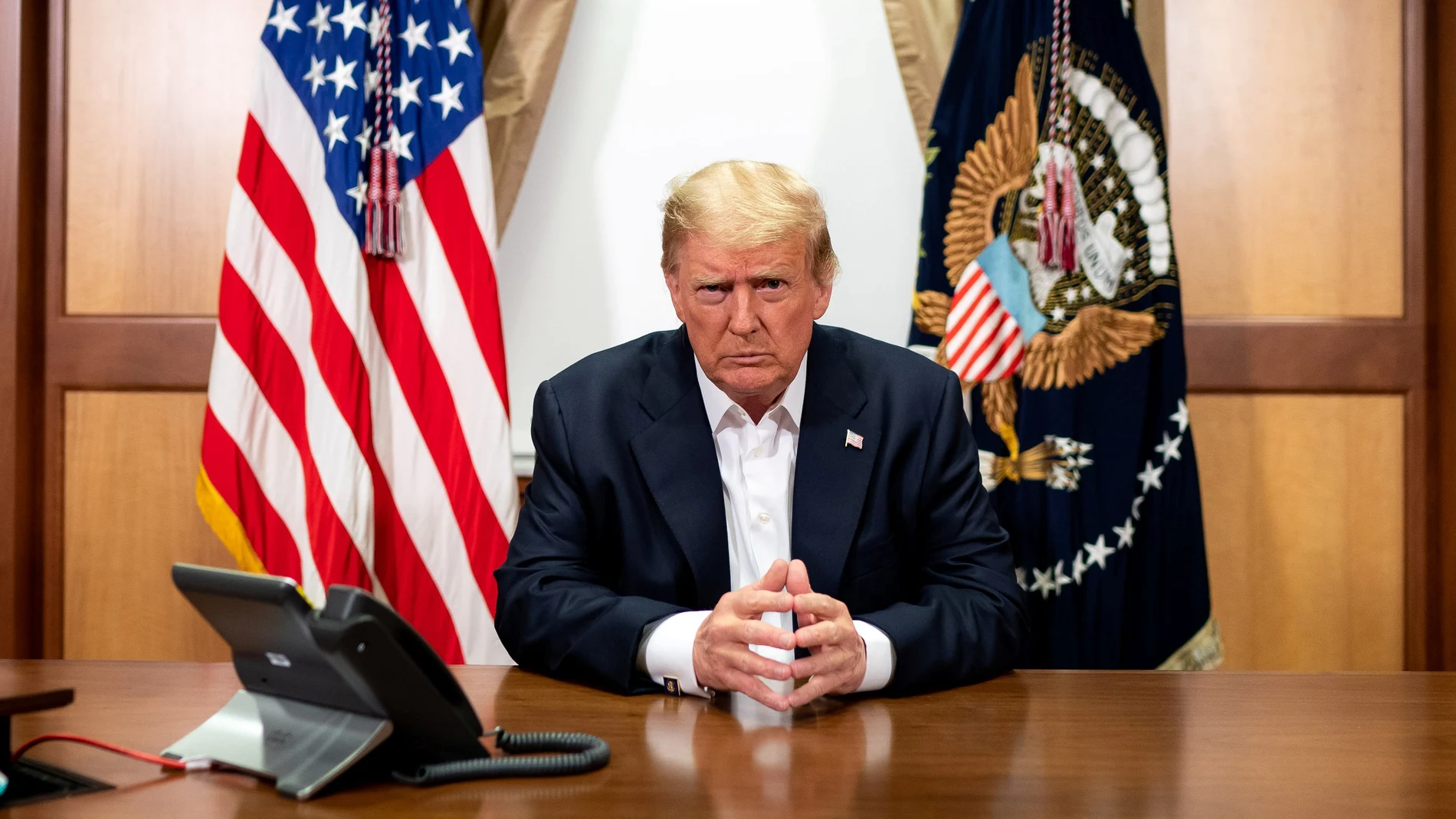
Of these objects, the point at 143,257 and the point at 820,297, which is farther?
the point at 143,257

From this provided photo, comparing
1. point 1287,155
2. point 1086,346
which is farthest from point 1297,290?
point 1086,346

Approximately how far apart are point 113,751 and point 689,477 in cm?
86

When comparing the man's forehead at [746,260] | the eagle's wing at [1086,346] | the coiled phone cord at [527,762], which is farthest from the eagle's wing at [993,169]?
the coiled phone cord at [527,762]

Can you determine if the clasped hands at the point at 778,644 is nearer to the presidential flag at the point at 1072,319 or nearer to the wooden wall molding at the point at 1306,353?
the presidential flag at the point at 1072,319

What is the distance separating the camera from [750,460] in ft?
6.05

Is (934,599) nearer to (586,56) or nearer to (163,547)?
(586,56)

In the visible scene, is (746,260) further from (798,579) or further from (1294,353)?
(1294,353)

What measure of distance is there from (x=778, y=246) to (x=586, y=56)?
1569mm

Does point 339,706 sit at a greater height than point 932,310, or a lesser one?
lesser

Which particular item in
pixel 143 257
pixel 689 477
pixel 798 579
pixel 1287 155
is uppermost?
pixel 1287 155

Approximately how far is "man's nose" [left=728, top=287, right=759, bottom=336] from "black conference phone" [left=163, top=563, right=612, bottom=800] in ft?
2.51

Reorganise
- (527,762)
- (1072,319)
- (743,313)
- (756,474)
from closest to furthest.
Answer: (527,762), (743,313), (756,474), (1072,319)

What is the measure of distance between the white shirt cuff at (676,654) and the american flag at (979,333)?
4.42 ft

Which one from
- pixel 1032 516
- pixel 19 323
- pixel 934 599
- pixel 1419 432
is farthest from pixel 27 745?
pixel 1419 432
